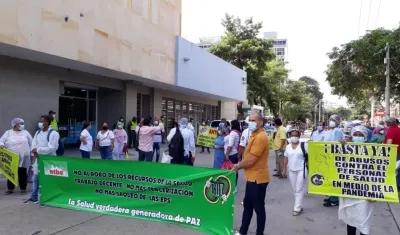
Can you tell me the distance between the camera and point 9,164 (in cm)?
761

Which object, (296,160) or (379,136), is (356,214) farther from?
(379,136)

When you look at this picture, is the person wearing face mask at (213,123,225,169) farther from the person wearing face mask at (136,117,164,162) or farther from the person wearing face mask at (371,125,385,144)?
the person wearing face mask at (371,125,385,144)

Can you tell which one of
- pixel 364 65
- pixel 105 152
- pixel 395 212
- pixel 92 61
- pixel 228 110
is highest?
pixel 364 65

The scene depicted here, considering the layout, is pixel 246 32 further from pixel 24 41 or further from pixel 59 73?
pixel 24 41

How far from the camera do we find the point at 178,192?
5.43 metres

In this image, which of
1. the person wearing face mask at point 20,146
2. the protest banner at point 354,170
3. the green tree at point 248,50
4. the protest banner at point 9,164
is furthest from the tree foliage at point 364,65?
the protest banner at point 9,164

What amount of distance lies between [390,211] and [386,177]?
10.0 feet

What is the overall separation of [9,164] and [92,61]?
684 centimetres

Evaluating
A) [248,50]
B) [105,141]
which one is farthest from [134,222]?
[248,50]

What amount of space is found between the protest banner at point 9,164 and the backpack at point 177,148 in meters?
3.27

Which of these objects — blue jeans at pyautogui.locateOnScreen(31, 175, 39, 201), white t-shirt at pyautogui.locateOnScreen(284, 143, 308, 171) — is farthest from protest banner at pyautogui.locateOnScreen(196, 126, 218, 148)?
blue jeans at pyautogui.locateOnScreen(31, 175, 39, 201)

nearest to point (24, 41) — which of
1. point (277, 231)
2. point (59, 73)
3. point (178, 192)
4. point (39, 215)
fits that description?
point (59, 73)

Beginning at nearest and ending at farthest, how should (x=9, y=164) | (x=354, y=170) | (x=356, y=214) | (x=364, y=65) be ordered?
1. (x=356, y=214)
2. (x=354, y=170)
3. (x=9, y=164)
4. (x=364, y=65)

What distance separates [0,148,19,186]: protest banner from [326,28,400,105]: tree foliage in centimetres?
2403
